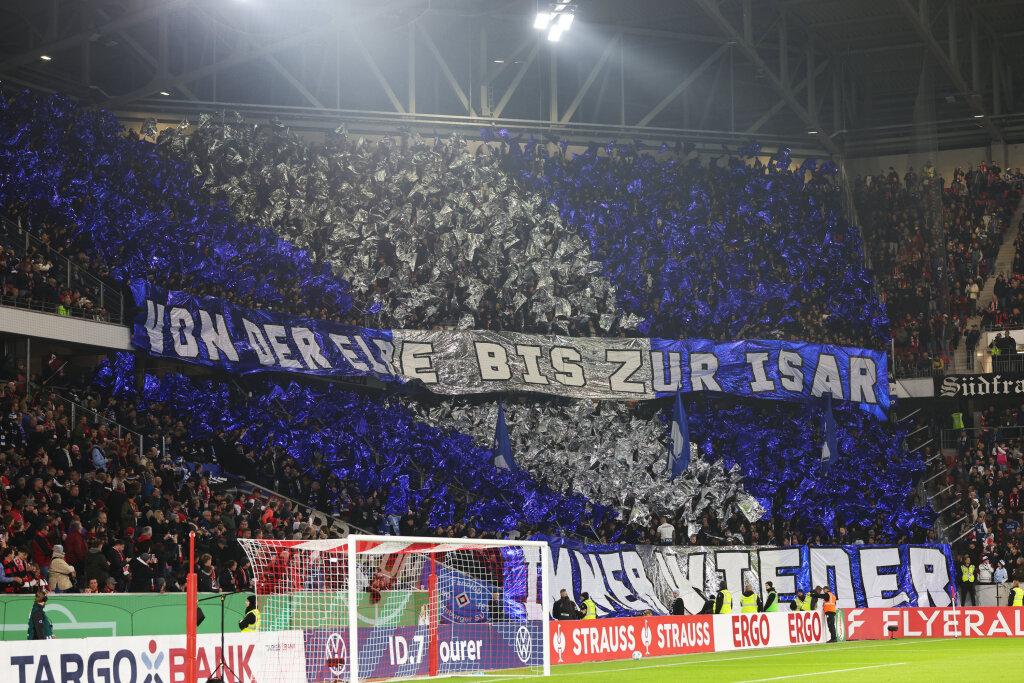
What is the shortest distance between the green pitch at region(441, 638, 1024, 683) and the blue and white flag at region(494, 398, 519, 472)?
A: 914 centimetres

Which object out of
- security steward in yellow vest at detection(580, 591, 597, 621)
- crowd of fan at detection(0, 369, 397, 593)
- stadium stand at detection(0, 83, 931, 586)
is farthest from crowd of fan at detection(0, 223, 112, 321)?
security steward in yellow vest at detection(580, 591, 597, 621)

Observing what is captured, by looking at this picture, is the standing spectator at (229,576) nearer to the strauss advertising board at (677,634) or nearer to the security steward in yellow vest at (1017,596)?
the strauss advertising board at (677,634)

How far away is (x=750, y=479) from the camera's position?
35781 millimetres

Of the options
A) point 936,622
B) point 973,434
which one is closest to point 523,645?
point 936,622

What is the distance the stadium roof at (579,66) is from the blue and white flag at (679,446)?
41.9 ft

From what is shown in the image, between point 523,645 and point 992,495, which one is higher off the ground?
point 992,495

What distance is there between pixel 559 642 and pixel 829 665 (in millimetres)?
5188

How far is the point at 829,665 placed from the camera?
21.2m

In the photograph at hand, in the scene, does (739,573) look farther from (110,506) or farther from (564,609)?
(110,506)

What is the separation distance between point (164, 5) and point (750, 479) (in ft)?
67.6

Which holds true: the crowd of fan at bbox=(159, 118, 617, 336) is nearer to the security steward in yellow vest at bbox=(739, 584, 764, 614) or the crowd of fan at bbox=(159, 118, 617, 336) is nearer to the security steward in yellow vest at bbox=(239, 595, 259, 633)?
the security steward in yellow vest at bbox=(739, 584, 764, 614)

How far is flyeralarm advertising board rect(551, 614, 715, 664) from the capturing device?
2408 centimetres

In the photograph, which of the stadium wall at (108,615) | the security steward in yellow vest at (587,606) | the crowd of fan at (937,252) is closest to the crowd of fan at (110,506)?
the stadium wall at (108,615)

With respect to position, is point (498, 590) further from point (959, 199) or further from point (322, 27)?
point (959, 199)
